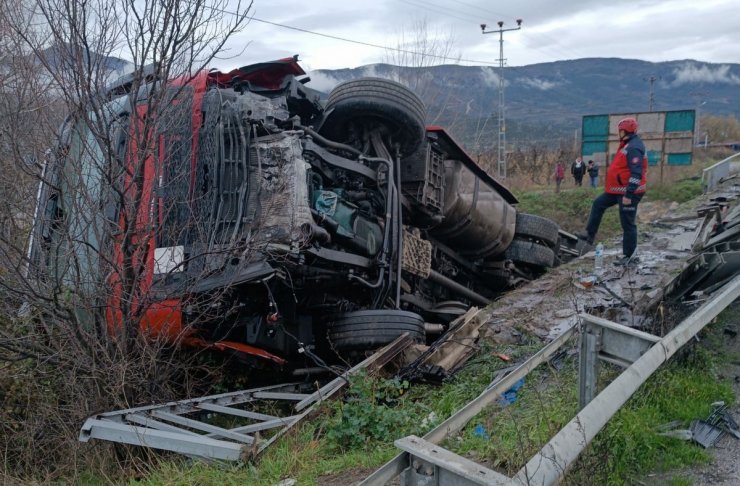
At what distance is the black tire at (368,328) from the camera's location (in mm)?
4395

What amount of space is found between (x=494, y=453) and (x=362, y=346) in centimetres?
181

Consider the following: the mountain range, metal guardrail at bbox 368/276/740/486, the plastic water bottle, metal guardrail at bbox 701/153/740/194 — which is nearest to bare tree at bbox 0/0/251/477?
metal guardrail at bbox 368/276/740/486

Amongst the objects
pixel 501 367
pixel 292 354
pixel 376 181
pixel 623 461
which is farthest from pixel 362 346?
pixel 623 461

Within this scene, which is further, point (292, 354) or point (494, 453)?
point (292, 354)

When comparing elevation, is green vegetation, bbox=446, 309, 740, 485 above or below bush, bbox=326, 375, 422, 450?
above

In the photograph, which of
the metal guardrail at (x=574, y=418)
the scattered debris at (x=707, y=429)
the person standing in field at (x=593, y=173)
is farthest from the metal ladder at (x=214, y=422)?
the person standing in field at (x=593, y=173)

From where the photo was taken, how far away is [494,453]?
273 cm

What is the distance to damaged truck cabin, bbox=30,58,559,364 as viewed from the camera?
12.3 ft

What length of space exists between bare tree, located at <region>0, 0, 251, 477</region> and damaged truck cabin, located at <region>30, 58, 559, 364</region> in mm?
21

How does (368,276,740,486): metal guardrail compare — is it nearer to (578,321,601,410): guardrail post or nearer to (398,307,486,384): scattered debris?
(578,321,601,410): guardrail post

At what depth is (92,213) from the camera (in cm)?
367

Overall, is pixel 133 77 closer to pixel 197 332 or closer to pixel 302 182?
pixel 302 182

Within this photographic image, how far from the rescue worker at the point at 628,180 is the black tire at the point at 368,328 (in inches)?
89.5

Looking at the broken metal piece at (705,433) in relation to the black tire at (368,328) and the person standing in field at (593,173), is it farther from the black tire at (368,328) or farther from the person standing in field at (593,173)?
the person standing in field at (593,173)
